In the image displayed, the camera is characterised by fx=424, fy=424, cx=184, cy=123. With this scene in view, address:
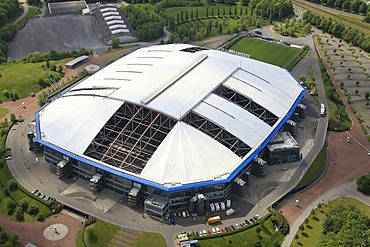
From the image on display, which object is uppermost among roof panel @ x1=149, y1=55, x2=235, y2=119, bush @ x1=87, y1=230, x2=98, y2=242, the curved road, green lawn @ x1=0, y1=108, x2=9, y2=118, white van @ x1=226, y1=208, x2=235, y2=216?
roof panel @ x1=149, y1=55, x2=235, y2=119

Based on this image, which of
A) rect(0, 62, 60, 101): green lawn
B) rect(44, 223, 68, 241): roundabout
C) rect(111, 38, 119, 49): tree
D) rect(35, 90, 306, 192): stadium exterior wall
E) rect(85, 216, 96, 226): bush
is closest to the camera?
rect(44, 223, 68, 241): roundabout

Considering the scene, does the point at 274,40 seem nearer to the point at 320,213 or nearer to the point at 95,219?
the point at 320,213

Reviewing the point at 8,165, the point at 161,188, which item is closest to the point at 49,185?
the point at 8,165

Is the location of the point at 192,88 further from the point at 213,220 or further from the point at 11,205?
the point at 11,205

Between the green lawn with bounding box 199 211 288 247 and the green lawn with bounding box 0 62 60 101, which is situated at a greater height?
the green lawn with bounding box 0 62 60 101

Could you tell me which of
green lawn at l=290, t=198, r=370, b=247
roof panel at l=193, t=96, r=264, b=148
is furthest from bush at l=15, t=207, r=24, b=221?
green lawn at l=290, t=198, r=370, b=247

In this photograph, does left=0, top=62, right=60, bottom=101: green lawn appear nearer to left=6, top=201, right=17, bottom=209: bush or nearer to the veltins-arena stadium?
the veltins-arena stadium
